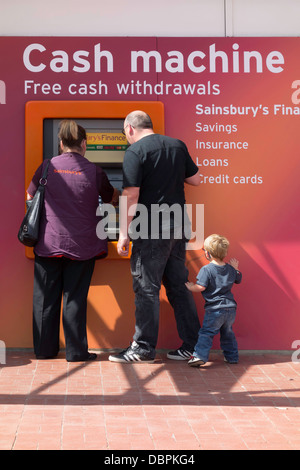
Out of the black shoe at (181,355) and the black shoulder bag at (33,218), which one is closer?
the black shoulder bag at (33,218)

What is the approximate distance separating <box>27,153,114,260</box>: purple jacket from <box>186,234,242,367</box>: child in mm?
810

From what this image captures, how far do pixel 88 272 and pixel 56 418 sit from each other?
5.04 feet

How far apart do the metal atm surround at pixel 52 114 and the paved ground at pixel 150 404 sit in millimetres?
1092

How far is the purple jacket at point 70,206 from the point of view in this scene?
4578 mm

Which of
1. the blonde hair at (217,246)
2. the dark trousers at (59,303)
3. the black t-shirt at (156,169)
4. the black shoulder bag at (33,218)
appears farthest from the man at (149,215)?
the black shoulder bag at (33,218)

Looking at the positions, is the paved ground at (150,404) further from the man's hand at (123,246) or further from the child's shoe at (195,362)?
the man's hand at (123,246)

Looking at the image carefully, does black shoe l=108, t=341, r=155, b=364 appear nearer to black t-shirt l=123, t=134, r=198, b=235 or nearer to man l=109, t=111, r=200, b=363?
man l=109, t=111, r=200, b=363

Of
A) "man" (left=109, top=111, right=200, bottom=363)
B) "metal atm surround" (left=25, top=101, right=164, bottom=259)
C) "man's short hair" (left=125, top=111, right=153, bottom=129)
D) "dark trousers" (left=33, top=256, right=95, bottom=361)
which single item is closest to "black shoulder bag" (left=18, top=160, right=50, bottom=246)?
"dark trousers" (left=33, top=256, right=95, bottom=361)

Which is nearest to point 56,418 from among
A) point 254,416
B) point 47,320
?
point 254,416

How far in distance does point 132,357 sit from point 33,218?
128 centimetres

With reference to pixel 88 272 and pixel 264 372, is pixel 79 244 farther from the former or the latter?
pixel 264 372

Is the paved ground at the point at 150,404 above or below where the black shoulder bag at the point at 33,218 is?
below

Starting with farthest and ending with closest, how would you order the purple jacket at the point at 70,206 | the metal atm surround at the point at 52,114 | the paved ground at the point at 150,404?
the metal atm surround at the point at 52,114
the purple jacket at the point at 70,206
the paved ground at the point at 150,404

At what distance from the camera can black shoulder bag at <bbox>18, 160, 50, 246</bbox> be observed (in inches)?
179
